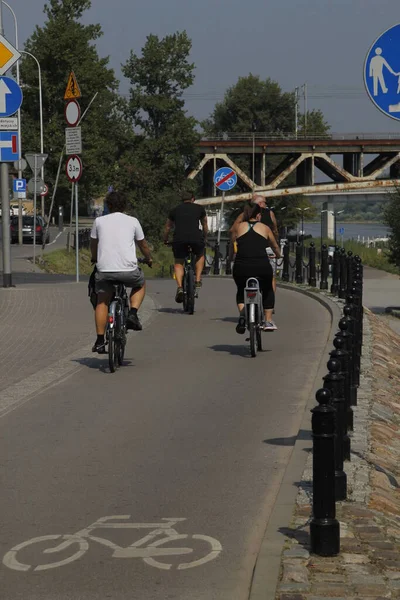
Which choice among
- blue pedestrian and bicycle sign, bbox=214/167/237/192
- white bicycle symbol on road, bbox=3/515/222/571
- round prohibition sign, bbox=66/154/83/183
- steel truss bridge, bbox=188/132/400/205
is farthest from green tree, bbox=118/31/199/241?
white bicycle symbol on road, bbox=3/515/222/571

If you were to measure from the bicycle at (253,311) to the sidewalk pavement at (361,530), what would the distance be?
2.59m

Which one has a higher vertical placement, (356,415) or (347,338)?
(347,338)

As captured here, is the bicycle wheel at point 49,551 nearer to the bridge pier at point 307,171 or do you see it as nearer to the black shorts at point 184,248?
the black shorts at point 184,248

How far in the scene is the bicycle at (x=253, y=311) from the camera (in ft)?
44.3

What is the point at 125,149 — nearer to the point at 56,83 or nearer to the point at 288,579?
the point at 56,83

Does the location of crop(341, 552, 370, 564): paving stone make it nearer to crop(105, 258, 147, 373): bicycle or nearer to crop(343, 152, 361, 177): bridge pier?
crop(105, 258, 147, 373): bicycle

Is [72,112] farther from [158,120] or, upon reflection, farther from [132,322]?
[158,120]

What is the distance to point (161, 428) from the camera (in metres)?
9.08

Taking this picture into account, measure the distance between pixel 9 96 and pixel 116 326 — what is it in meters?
10.4

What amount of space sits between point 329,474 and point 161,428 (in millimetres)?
3609

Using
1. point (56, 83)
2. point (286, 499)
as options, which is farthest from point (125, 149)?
point (286, 499)

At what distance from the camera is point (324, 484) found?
18.4 ft

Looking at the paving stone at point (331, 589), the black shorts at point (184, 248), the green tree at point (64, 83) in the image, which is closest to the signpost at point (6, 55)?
the black shorts at point (184, 248)

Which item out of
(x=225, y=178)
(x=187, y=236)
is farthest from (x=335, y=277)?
(x=225, y=178)
